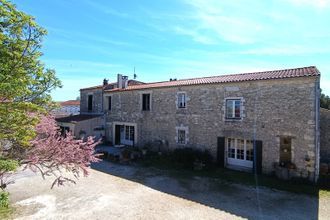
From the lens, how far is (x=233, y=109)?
14.3 meters

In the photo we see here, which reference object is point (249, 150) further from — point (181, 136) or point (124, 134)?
point (124, 134)

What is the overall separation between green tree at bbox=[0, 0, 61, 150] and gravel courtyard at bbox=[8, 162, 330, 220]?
163 inches

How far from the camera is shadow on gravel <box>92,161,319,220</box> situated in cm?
827

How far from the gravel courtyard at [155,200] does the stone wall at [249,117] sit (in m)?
2.87

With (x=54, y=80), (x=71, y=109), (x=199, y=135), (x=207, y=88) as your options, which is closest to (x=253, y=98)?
(x=207, y=88)

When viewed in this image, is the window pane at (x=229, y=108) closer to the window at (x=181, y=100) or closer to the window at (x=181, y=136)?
the window at (x=181, y=100)

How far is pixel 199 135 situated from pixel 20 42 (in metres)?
12.6

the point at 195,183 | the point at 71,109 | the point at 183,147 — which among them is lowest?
the point at 195,183

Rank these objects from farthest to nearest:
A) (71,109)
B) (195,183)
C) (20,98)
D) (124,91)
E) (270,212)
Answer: (71,109) → (124,91) → (195,183) → (270,212) → (20,98)

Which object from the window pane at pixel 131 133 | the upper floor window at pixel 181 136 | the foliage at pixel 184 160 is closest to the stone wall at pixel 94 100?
the window pane at pixel 131 133

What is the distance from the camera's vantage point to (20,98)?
5141mm

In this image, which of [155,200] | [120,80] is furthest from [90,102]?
[155,200]

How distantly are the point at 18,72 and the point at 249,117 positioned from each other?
12.0 m

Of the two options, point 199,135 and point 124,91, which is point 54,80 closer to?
point 199,135
